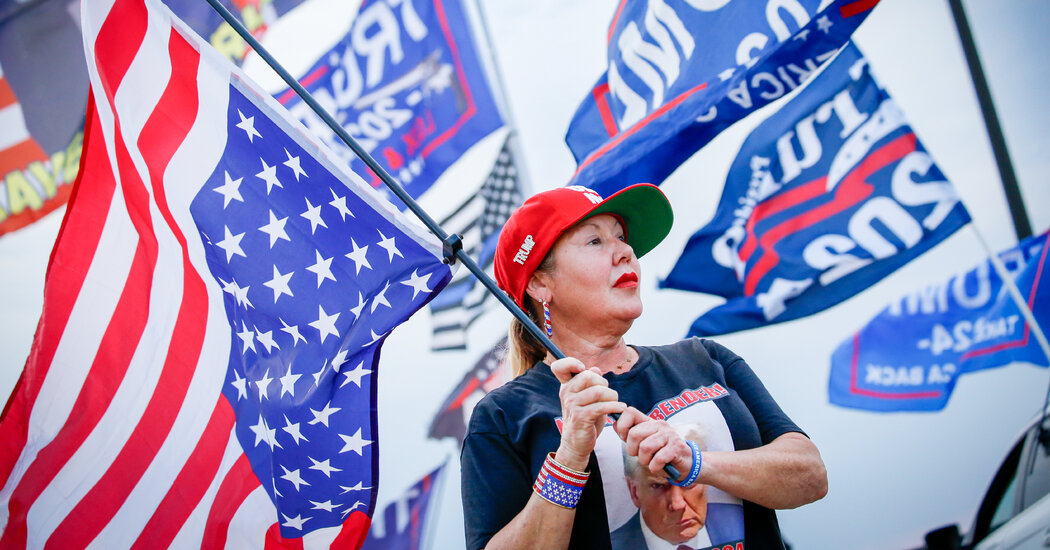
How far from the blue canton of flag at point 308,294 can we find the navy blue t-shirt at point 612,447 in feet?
1.50

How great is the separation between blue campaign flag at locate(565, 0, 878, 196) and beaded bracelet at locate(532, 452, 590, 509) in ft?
9.86

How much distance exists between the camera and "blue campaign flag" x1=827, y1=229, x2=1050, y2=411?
5922 millimetres

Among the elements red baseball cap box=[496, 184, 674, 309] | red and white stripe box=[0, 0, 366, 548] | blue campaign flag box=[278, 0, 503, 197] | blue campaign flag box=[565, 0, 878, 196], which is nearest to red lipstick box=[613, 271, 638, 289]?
red baseball cap box=[496, 184, 674, 309]

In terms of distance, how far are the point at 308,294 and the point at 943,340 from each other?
18.7ft

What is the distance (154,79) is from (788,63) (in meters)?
3.05

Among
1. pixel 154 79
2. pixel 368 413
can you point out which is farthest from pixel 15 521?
pixel 154 79

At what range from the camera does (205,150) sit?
2.46 m

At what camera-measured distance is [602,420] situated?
169 centimetres

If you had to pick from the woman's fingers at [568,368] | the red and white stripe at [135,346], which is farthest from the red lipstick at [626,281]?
the red and white stripe at [135,346]

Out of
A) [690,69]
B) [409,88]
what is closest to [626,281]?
[690,69]

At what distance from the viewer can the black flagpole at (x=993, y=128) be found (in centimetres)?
534

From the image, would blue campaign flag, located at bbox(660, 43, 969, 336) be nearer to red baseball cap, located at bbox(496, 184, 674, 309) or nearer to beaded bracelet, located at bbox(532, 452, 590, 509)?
red baseball cap, located at bbox(496, 184, 674, 309)

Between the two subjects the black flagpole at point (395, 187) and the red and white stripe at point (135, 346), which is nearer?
the black flagpole at point (395, 187)

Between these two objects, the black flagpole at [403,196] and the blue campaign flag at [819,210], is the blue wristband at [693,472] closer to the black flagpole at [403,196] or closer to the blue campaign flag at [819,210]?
the black flagpole at [403,196]
